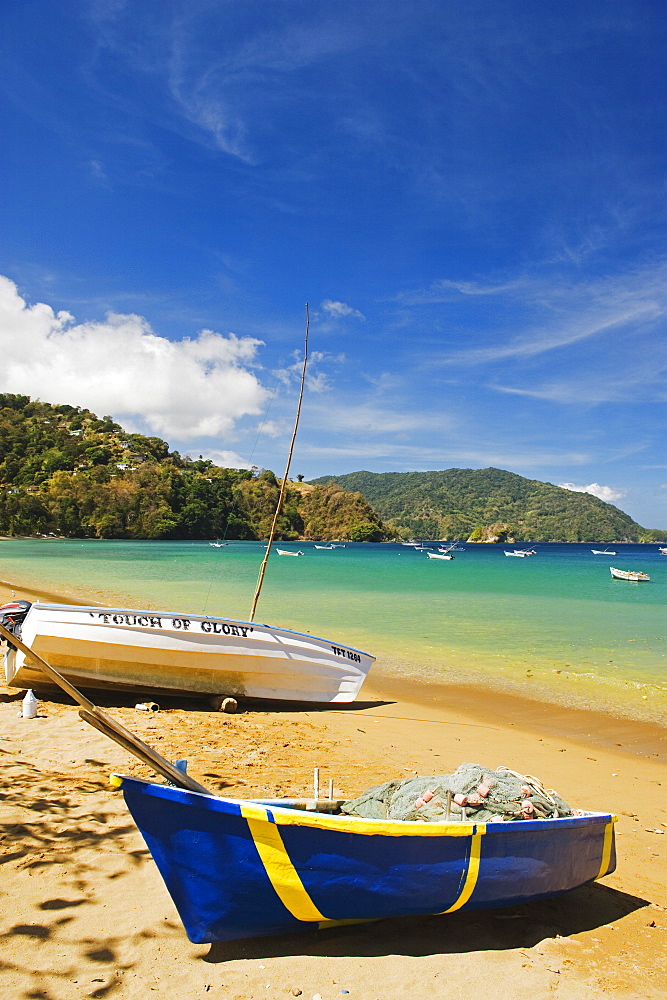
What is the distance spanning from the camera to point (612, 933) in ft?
13.3

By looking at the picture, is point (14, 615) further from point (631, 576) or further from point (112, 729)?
point (631, 576)

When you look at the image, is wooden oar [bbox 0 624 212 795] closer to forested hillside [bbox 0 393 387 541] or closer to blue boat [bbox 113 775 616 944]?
blue boat [bbox 113 775 616 944]

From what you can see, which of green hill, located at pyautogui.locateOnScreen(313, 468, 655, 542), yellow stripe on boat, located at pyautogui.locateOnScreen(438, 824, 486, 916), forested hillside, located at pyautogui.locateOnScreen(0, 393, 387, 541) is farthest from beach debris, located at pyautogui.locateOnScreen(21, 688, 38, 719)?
green hill, located at pyautogui.locateOnScreen(313, 468, 655, 542)

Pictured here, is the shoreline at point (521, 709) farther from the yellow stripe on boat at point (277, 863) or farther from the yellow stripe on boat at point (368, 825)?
the yellow stripe on boat at point (277, 863)

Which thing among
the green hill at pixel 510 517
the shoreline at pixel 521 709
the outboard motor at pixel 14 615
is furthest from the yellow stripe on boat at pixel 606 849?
the green hill at pixel 510 517

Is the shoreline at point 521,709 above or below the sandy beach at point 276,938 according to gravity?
below

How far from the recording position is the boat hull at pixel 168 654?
8.55 m

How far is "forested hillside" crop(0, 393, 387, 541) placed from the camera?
10450 cm

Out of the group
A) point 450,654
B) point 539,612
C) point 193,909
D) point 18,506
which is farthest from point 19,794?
point 18,506

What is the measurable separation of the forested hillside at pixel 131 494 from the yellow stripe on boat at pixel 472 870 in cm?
8613

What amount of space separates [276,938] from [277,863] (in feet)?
2.55

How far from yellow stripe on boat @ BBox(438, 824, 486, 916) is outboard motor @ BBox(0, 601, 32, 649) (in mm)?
7426

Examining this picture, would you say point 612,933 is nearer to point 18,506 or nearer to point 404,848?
point 404,848

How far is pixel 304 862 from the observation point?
331 centimetres
